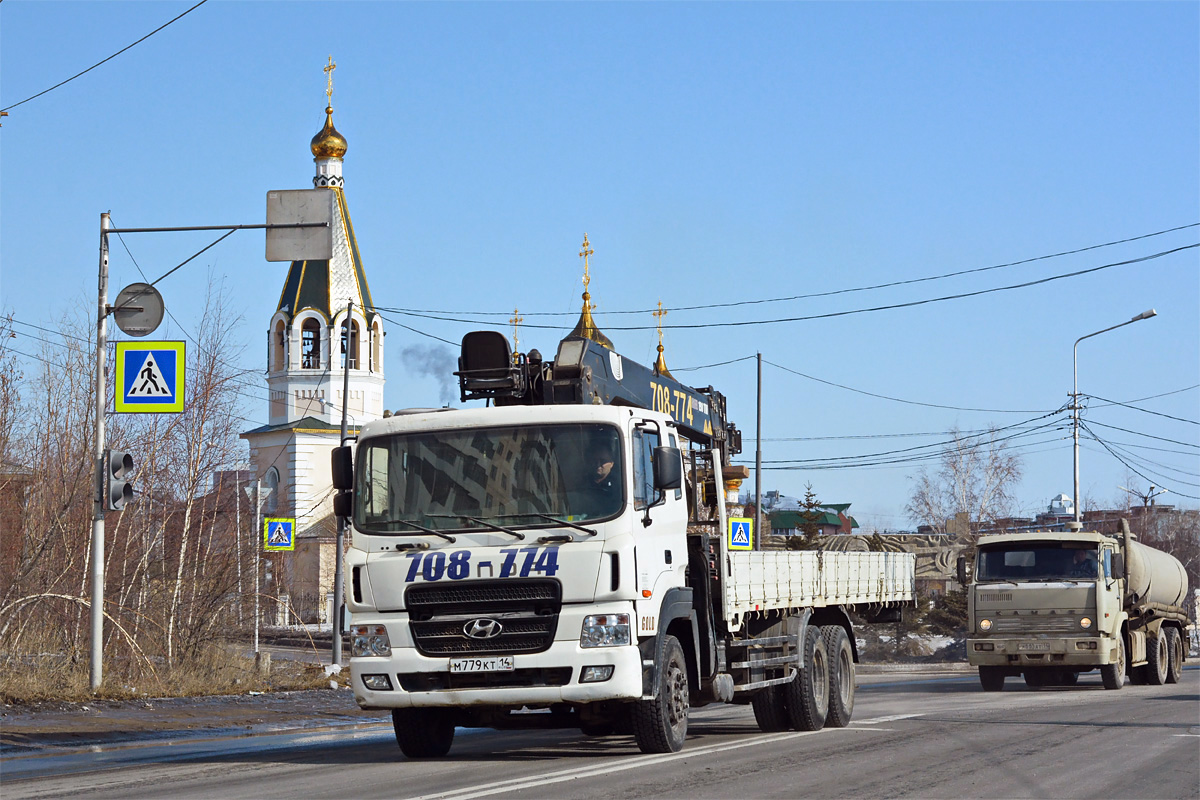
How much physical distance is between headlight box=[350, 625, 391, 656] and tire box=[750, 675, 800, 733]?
464cm

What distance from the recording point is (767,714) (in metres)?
14.1

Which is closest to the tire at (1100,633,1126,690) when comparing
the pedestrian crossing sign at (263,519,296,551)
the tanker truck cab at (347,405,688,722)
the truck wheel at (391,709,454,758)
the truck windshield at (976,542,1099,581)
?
the truck windshield at (976,542,1099,581)

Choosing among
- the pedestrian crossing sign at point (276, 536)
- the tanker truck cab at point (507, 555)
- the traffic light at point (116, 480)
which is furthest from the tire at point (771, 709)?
the pedestrian crossing sign at point (276, 536)

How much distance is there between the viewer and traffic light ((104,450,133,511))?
615 inches

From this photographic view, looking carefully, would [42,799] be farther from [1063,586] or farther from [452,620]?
[1063,586]

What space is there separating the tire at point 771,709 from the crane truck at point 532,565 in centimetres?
148

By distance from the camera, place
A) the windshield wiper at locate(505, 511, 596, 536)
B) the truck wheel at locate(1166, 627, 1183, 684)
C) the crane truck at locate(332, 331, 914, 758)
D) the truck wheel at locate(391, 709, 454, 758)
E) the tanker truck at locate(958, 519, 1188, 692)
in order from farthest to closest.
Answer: the truck wheel at locate(1166, 627, 1183, 684) < the tanker truck at locate(958, 519, 1188, 692) < the truck wheel at locate(391, 709, 454, 758) < the windshield wiper at locate(505, 511, 596, 536) < the crane truck at locate(332, 331, 914, 758)

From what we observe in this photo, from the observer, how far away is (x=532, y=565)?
34.8ft

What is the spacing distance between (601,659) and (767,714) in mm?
4227

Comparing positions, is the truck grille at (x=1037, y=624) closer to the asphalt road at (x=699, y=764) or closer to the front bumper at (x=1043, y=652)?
the front bumper at (x=1043, y=652)

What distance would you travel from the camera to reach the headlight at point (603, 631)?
10516 millimetres

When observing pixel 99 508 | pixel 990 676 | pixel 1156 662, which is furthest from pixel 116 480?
pixel 1156 662

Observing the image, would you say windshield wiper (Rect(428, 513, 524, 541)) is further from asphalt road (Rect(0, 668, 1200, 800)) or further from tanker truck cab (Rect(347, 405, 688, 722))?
asphalt road (Rect(0, 668, 1200, 800))

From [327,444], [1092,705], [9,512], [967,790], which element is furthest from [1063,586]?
[327,444]
